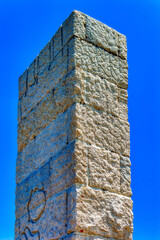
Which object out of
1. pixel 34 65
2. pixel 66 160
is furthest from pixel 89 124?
pixel 34 65

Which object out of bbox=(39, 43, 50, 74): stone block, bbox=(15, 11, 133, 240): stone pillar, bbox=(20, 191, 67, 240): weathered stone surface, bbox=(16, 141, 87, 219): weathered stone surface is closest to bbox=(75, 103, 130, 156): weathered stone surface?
bbox=(15, 11, 133, 240): stone pillar

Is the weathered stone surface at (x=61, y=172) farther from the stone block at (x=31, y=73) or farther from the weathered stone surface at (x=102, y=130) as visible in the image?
the stone block at (x=31, y=73)

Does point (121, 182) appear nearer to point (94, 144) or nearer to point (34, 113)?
point (94, 144)

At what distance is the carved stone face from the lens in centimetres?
346

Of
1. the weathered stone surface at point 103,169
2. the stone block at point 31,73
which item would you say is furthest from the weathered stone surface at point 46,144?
the stone block at point 31,73

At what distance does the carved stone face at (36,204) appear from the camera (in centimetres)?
346

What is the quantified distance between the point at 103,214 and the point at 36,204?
73 cm

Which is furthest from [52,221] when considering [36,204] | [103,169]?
[103,169]

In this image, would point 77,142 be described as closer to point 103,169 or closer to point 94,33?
point 103,169

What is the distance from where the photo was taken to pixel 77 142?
3178mm

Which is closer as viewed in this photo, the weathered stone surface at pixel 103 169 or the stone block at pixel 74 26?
the weathered stone surface at pixel 103 169

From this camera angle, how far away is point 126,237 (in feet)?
10.6

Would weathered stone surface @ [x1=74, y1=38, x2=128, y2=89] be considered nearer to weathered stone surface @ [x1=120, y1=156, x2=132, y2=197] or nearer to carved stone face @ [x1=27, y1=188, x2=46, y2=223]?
weathered stone surface @ [x1=120, y1=156, x2=132, y2=197]

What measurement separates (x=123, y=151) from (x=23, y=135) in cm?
121
